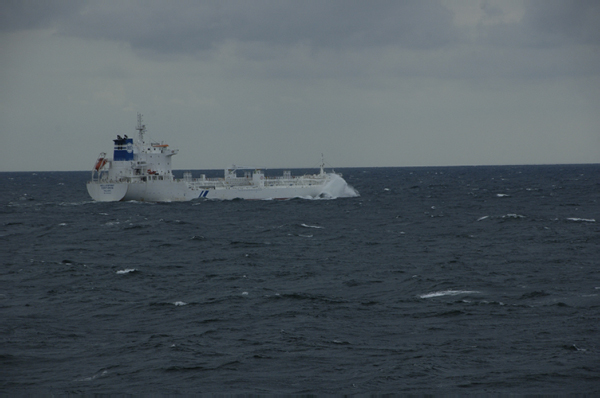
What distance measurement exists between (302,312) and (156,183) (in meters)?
61.0

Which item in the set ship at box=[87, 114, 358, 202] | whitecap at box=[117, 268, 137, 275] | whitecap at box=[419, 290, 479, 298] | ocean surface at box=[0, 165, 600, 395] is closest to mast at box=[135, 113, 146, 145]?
ship at box=[87, 114, 358, 202]

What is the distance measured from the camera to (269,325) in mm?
24797

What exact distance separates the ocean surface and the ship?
27.5 meters

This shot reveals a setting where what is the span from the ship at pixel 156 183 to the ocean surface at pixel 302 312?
27.5m

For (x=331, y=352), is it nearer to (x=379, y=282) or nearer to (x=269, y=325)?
(x=269, y=325)

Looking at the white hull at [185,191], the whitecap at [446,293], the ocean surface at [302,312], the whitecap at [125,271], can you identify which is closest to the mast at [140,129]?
the white hull at [185,191]

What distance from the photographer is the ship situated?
83.6m

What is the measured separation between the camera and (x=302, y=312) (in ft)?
87.9

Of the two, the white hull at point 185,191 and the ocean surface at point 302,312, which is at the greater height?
the white hull at point 185,191

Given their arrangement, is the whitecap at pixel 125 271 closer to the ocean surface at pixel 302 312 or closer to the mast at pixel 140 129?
the ocean surface at pixel 302 312

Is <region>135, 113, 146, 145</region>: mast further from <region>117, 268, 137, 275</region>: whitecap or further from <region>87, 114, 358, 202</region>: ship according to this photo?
<region>117, 268, 137, 275</region>: whitecap

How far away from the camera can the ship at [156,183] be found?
274 ft

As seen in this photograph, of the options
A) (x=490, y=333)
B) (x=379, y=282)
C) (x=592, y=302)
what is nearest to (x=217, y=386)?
(x=490, y=333)

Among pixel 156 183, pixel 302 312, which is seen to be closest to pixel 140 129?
pixel 156 183
